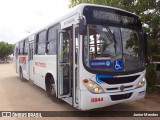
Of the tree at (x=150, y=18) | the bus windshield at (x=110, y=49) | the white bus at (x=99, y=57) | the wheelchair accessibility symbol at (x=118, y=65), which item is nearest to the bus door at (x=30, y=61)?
the white bus at (x=99, y=57)

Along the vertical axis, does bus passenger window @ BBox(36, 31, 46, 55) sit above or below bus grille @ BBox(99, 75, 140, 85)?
above

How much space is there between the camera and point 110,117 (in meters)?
6.41

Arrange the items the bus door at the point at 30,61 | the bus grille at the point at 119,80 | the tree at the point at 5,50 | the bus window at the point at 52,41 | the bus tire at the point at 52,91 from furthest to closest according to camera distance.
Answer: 1. the tree at the point at 5,50
2. the bus door at the point at 30,61
3. the bus tire at the point at 52,91
4. the bus window at the point at 52,41
5. the bus grille at the point at 119,80

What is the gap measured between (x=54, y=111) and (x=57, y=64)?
4.91 feet

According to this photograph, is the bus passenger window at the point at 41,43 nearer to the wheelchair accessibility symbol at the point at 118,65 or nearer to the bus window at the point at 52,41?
the bus window at the point at 52,41

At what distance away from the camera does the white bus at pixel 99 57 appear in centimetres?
577

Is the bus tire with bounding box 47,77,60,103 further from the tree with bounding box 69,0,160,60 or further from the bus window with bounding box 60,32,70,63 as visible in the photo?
the tree with bounding box 69,0,160,60

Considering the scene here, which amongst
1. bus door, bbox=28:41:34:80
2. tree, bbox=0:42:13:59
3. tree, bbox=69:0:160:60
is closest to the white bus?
tree, bbox=69:0:160:60

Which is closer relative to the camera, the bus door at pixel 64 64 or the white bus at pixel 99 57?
the white bus at pixel 99 57

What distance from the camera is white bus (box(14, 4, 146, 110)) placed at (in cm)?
577

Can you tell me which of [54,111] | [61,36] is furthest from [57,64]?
[54,111]

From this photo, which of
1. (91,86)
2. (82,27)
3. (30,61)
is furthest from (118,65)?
(30,61)

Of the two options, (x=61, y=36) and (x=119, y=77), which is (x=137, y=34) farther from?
(x=61, y=36)

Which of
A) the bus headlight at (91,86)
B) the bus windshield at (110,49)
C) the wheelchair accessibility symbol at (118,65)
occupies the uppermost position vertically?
the bus windshield at (110,49)
